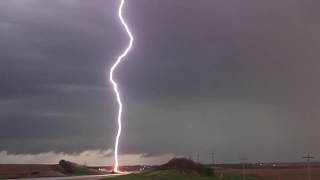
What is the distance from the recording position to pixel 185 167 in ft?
253

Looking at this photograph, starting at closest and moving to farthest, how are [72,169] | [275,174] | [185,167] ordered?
[185,167]
[72,169]
[275,174]

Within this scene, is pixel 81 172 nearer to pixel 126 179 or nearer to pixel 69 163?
pixel 69 163

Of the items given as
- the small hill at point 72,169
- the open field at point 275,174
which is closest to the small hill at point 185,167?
the open field at point 275,174

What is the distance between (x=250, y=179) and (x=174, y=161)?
13341mm

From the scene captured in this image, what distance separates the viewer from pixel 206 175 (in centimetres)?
7769

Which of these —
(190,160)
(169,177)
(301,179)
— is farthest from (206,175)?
(301,179)

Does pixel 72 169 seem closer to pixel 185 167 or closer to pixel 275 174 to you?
pixel 185 167

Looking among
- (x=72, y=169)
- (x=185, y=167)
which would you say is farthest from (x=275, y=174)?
(x=185, y=167)

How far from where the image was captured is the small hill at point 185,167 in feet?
251

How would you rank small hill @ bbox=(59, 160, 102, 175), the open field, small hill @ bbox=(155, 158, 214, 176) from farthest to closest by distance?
small hill @ bbox=(59, 160, 102, 175), the open field, small hill @ bbox=(155, 158, 214, 176)

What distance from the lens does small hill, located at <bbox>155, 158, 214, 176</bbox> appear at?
251ft

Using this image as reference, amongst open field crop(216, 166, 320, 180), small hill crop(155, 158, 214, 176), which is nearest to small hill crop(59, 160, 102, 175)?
open field crop(216, 166, 320, 180)

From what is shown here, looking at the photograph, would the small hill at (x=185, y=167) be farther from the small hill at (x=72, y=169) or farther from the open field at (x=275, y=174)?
the small hill at (x=72, y=169)

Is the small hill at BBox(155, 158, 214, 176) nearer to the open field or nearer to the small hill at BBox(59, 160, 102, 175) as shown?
the open field
